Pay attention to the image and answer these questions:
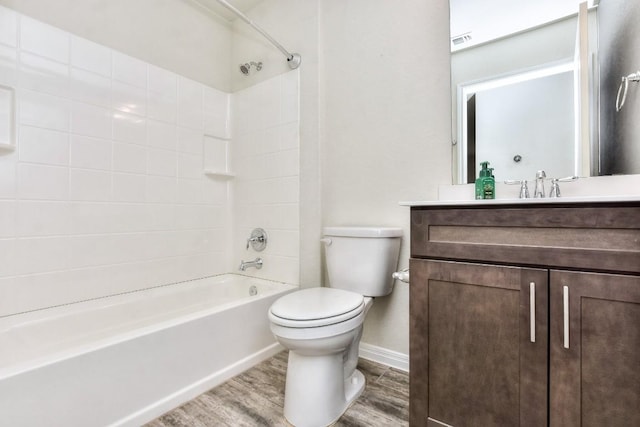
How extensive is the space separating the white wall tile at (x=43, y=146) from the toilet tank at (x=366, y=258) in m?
1.43

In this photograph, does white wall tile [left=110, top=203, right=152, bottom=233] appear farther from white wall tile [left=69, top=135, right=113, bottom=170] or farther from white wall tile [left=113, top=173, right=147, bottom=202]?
white wall tile [left=69, top=135, right=113, bottom=170]

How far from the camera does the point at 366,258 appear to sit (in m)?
1.53

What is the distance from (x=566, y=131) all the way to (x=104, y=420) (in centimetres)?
214

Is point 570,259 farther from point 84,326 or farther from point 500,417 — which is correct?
point 84,326

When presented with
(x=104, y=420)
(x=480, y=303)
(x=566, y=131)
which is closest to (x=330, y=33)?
(x=566, y=131)

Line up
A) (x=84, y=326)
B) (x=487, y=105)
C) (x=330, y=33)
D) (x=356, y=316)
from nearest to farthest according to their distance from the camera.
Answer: (x=356, y=316) < (x=487, y=105) < (x=84, y=326) < (x=330, y=33)

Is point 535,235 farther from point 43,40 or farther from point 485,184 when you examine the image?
point 43,40

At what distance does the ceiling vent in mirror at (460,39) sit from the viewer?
1454 millimetres

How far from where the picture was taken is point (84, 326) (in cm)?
155

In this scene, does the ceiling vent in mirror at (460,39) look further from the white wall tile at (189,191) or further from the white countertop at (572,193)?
the white wall tile at (189,191)

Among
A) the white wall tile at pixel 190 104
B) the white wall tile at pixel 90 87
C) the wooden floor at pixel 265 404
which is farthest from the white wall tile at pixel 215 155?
the wooden floor at pixel 265 404

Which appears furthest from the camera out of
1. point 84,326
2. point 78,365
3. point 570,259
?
point 84,326

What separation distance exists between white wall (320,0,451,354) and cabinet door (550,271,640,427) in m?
0.82

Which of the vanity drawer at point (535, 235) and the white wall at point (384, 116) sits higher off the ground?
the white wall at point (384, 116)
